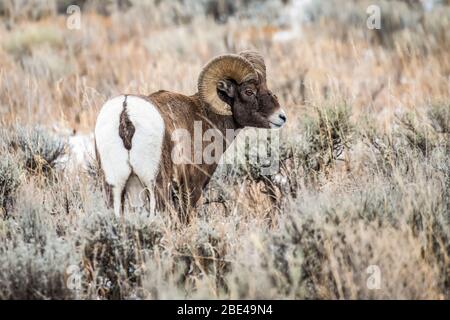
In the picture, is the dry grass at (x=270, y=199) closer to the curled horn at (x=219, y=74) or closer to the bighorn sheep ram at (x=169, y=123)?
the bighorn sheep ram at (x=169, y=123)

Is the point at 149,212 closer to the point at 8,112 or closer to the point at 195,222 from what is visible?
the point at 195,222

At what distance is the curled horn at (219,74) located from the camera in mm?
5988

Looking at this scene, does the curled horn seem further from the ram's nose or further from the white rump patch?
the white rump patch

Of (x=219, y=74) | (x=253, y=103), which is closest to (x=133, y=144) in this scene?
(x=219, y=74)

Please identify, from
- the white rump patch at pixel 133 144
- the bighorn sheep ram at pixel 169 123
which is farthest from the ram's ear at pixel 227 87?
the white rump patch at pixel 133 144

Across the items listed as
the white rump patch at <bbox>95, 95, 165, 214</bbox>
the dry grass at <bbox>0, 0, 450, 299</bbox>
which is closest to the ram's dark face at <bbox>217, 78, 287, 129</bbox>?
the dry grass at <bbox>0, 0, 450, 299</bbox>

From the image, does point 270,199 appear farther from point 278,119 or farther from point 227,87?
point 227,87

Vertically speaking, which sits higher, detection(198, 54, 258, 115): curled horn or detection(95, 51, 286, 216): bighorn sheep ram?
detection(198, 54, 258, 115): curled horn

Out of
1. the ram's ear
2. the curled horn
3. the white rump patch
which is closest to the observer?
the white rump patch

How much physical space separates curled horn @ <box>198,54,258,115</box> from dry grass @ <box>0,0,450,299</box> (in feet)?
3.17

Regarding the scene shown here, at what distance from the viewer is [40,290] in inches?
167

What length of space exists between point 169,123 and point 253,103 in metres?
1.30

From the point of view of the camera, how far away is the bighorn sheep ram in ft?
15.8

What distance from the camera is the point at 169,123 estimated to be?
5.16 metres
